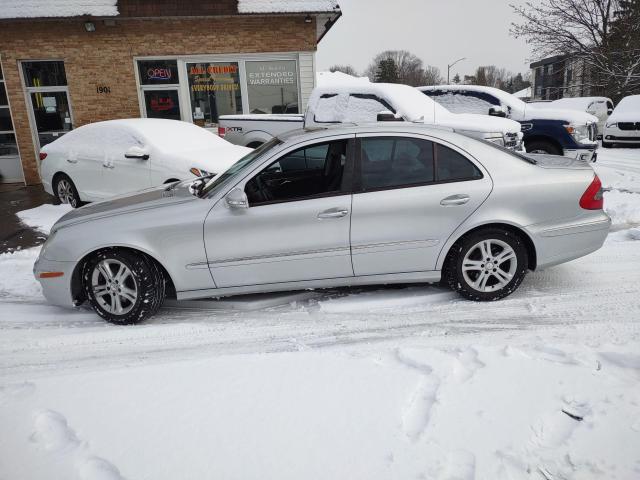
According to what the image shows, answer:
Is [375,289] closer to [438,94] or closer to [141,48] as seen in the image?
[438,94]

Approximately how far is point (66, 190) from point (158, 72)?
4763 millimetres

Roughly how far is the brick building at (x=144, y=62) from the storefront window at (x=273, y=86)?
0.08 feet

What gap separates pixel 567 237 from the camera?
4109 millimetres

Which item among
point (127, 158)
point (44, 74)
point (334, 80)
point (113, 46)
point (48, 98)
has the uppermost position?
point (113, 46)

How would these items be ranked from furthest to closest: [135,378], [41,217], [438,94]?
[438,94] → [41,217] → [135,378]

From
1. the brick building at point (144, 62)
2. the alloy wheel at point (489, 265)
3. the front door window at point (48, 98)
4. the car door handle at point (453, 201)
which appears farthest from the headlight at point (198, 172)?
the front door window at point (48, 98)

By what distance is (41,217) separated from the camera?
8289 mm

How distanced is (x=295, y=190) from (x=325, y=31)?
1131 cm

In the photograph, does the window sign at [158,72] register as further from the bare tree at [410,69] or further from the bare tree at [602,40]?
the bare tree at [410,69]

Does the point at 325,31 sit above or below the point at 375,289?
above

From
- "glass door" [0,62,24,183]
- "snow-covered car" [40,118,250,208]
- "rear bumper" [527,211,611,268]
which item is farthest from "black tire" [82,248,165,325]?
"glass door" [0,62,24,183]

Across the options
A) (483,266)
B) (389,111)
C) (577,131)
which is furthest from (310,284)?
(577,131)

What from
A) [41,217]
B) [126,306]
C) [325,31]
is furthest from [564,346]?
[325,31]

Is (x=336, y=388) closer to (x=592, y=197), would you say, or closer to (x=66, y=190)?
(x=592, y=197)
